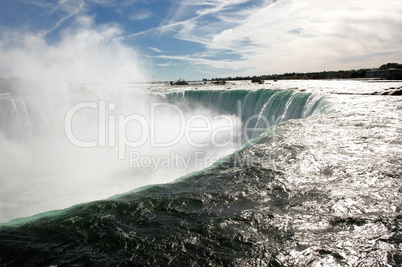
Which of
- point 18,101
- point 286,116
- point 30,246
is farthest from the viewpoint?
point 18,101

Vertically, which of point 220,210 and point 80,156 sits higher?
point 220,210

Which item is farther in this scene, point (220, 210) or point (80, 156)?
point (80, 156)

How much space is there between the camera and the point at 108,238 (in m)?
3.79

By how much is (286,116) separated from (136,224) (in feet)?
50.6

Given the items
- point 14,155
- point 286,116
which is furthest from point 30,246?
point 286,116

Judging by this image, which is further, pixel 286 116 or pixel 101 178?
pixel 286 116

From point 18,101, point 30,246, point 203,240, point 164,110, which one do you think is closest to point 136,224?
point 203,240

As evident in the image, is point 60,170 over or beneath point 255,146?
beneath

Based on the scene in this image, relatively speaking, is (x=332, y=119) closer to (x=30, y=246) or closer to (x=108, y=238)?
(x=108, y=238)

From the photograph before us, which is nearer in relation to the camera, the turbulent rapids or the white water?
the turbulent rapids

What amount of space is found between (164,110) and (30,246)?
26.3 m

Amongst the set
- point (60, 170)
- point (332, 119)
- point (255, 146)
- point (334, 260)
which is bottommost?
point (60, 170)

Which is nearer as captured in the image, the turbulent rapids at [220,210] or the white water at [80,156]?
the turbulent rapids at [220,210]

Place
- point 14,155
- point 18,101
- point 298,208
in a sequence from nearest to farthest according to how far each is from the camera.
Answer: point 298,208, point 14,155, point 18,101
